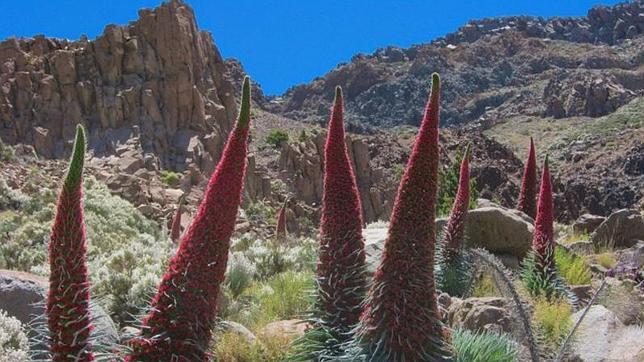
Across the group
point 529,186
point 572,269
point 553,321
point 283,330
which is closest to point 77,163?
point 283,330

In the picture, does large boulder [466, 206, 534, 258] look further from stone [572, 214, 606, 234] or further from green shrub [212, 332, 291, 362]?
stone [572, 214, 606, 234]

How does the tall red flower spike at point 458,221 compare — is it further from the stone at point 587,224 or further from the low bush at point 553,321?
the stone at point 587,224

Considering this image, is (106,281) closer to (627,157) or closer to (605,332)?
(605,332)

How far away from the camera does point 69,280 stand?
3.05m

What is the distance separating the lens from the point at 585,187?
52625 millimetres

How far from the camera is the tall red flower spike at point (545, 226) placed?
26.9 feet

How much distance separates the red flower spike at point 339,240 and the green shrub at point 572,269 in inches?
213

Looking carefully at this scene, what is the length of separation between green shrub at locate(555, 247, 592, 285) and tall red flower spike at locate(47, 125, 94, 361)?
7444 millimetres

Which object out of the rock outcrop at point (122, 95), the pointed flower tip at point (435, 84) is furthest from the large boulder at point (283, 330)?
the rock outcrop at point (122, 95)

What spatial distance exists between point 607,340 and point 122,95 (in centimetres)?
4870

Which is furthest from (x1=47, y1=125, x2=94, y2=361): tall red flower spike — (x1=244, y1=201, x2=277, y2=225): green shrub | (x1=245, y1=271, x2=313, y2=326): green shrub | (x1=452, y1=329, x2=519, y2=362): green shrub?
(x1=244, y1=201, x2=277, y2=225): green shrub

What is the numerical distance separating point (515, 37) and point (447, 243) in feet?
531

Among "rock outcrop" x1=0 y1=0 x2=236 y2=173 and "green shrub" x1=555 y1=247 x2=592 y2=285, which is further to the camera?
"rock outcrop" x1=0 y1=0 x2=236 y2=173

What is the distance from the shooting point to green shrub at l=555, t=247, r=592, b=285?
9.62 metres
